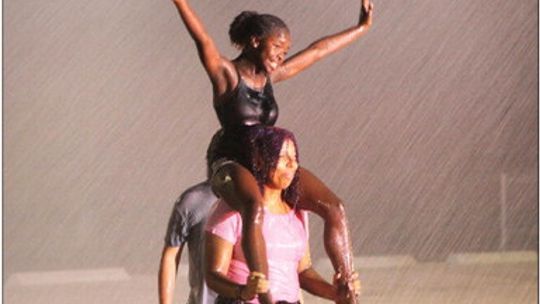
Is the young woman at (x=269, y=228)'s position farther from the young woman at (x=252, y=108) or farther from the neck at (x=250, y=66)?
the neck at (x=250, y=66)

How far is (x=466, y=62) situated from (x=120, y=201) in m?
1.96

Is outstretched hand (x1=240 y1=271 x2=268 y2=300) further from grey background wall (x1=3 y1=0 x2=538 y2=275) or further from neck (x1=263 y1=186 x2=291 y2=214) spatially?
grey background wall (x1=3 y1=0 x2=538 y2=275)

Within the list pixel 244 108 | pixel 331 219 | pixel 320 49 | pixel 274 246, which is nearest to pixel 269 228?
pixel 274 246

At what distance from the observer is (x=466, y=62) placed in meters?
4.79

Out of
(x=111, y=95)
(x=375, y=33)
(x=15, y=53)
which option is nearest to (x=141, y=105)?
(x=111, y=95)

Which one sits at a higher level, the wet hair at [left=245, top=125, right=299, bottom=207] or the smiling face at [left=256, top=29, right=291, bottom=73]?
the smiling face at [left=256, top=29, right=291, bottom=73]

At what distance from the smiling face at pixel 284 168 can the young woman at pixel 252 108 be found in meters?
0.05

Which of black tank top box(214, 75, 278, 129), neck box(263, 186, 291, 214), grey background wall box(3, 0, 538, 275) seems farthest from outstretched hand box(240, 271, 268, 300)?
grey background wall box(3, 0, 538, 275)

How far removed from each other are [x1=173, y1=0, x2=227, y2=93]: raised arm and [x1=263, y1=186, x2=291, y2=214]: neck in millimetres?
277

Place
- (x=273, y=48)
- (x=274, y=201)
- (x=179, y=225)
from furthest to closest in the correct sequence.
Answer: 1. (x=179, y=225)
2. (x=273, y=48)
3. (x=274, y=201)

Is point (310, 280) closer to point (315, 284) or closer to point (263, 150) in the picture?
point (315, 284)

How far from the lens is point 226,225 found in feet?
7.22

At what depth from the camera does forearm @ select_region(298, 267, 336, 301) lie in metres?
2.28

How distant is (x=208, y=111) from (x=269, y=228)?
2223mm
